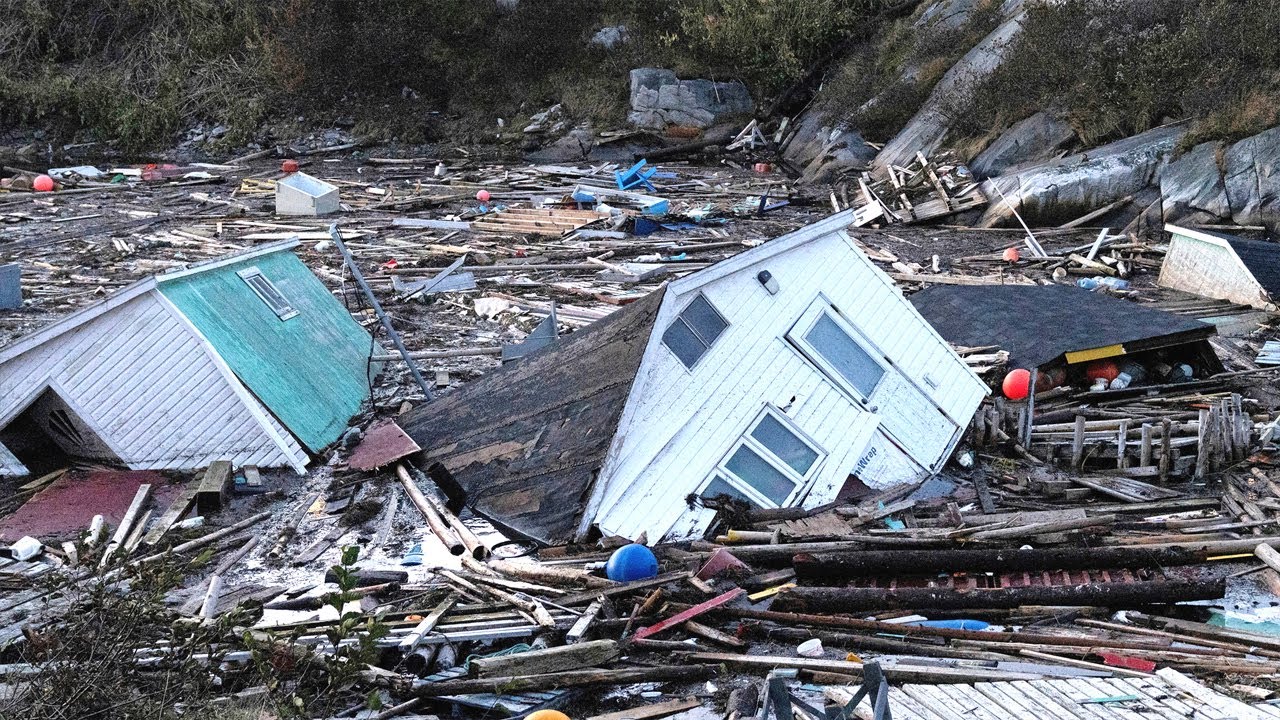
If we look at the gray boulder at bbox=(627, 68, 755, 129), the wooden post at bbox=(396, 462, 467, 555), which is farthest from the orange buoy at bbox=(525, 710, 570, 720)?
the gray boulder at bbox=(627, 68, 755, 129)

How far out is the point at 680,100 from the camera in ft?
124

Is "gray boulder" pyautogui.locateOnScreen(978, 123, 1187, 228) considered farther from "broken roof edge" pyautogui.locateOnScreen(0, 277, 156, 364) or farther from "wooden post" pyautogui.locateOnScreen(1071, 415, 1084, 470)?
"broken roof edge" pyautogui.locateOnScreen(0, 277, 156, 364)

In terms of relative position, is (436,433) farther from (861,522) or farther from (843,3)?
(843,3)

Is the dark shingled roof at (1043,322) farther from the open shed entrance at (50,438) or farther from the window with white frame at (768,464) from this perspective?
the open shed entrance at (50,438)

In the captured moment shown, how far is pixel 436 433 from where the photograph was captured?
1245 centimetres

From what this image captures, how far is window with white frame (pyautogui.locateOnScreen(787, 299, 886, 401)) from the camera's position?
1177cm

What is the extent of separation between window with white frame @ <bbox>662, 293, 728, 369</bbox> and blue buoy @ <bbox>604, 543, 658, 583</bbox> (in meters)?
2.50

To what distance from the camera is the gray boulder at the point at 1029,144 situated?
89.7 ft

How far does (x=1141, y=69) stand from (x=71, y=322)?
73.3 ft

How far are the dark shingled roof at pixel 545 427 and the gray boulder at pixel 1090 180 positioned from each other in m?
16.0

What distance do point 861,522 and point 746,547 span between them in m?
1.53

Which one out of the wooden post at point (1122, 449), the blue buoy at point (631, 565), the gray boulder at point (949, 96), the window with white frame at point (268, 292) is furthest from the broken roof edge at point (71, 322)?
the gray boulder at point (949, 96)

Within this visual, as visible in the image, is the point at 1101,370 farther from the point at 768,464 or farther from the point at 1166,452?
the point at 768,464

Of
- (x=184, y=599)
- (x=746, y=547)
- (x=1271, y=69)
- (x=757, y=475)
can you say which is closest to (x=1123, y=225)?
(x=1271, y=69)
